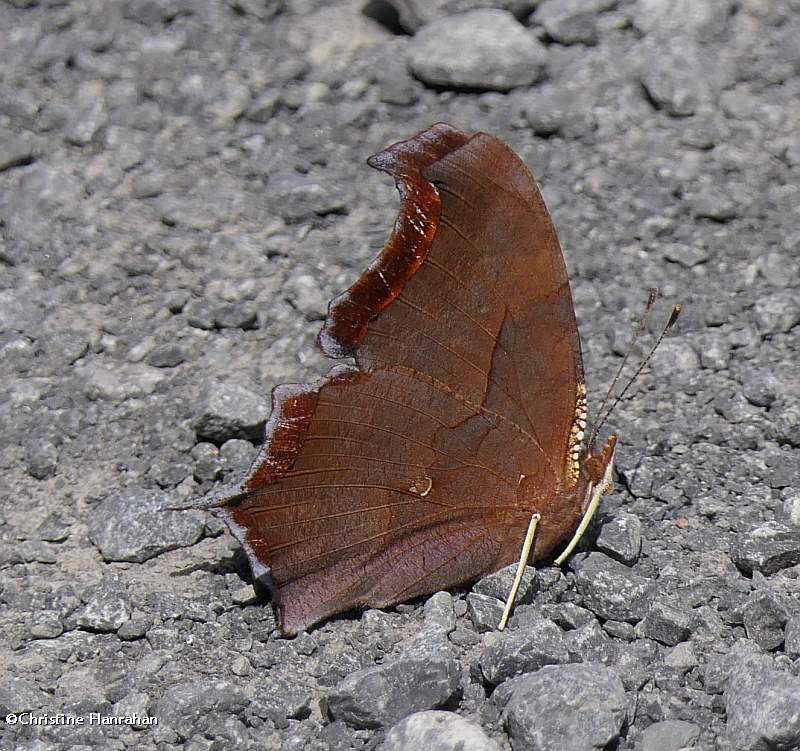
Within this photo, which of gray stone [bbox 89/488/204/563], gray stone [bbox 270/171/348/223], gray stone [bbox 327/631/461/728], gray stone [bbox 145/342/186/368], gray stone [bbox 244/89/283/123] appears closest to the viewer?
gray stone [bbox 327/631/461/728]

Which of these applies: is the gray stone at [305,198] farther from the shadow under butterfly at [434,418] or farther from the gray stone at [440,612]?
the gray stone at [440,612]

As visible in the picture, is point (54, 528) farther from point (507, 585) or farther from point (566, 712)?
point (566, 712)

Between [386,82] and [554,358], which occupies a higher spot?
[554,358]

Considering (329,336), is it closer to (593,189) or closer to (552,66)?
(593,189)

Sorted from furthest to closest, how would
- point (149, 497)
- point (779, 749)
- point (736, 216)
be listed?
point (736, 216) < point (149, 497) < point (779, 749)

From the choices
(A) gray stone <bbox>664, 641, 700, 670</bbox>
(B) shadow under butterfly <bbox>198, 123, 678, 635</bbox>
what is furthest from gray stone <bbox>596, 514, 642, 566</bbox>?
(A) gray stone <bbox>664, 641, 700, 670</bbox>

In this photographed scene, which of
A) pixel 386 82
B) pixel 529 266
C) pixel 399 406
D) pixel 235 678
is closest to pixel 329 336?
pixel 399 406

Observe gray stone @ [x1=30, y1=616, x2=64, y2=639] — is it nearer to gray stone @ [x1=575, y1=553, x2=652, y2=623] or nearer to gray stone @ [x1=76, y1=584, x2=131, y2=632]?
gray stone @ [x1=76, y1=584, x2=131, y2=632]

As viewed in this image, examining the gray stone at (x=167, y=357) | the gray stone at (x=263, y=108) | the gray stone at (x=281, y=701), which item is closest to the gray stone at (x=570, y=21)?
the gray stone at (x=263, y=108)
